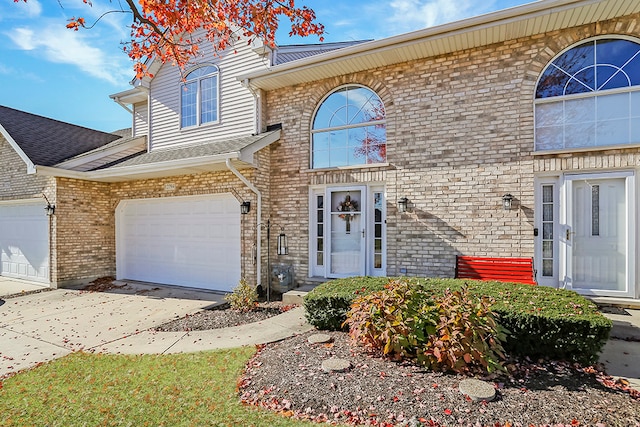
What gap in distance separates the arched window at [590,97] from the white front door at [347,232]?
3367 millimetres

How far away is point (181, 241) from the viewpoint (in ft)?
29.9

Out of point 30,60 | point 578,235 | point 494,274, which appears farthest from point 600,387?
point 30,60

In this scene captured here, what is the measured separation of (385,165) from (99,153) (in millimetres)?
8580

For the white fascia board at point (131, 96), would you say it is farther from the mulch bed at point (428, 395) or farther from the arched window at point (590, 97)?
the arched window at point (590, 97)

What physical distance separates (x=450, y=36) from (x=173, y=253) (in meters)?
8.48

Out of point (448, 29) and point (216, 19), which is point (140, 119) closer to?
point (216, 19)

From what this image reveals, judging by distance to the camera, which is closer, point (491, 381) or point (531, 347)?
point (491, 381)

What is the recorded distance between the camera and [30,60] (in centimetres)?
871

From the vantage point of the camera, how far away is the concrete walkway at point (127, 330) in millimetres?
4441

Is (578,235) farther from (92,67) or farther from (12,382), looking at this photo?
(92,67)

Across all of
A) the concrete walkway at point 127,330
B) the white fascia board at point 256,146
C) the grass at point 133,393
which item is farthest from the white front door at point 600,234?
the white fascia board at point 256,146

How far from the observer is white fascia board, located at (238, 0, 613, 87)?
5332mm

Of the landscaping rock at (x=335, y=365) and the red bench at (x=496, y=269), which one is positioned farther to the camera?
the red bench at (x=496, y=269)

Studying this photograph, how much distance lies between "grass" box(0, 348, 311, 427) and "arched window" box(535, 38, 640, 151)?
6397 mm
